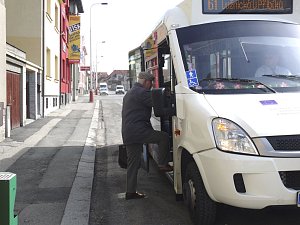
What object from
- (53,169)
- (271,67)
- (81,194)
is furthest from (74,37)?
(271,67)

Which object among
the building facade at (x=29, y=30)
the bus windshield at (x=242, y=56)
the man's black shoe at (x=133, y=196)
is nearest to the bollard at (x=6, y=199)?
the bus windshield at (x=242, y=56)

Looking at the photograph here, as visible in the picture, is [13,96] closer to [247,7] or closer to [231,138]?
[247,7]

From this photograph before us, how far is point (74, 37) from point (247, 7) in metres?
25.7

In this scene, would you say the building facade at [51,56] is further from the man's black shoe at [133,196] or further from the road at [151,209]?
the man's black shoe at [133,196]

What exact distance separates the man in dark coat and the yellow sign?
81.0 ft

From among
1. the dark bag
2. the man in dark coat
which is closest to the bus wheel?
the man in dark coat

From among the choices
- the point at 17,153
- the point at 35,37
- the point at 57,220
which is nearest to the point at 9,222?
the point at 57,220

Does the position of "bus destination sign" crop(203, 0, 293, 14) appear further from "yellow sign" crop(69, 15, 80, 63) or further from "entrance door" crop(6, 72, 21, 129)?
"yellow sign" crop(69, 15, 80, 63)

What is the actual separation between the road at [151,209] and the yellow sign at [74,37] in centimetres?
2306

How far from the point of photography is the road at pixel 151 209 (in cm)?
483

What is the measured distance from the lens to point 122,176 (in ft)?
24.6

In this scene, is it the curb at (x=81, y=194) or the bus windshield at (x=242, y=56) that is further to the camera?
the curb at (x=81, y=194)

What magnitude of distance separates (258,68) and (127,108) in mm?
1943

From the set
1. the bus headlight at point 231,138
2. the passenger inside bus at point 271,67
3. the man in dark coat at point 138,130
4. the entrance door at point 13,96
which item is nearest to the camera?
the bus headlight at point 231,138
